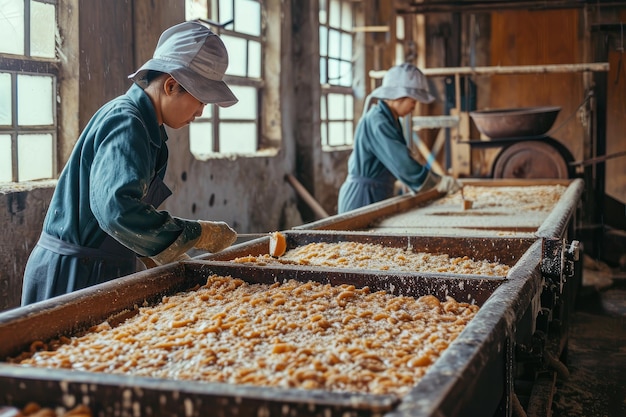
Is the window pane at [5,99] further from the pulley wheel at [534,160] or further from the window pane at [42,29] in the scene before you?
the pulley wheel at [534,160]

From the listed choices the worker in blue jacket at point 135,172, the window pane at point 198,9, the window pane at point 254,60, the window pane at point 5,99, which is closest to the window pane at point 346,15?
the window pane at point 254,60

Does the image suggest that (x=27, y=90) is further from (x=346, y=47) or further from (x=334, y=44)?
(x=346, y=47)

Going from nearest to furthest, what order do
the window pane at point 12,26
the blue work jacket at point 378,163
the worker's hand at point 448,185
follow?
the window pane at point 12,26 → the blue work jacket at point 378,163 → the worker's hand at point 448,185

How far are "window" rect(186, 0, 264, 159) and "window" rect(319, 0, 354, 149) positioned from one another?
1.29 meters

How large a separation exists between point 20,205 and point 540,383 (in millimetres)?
2599

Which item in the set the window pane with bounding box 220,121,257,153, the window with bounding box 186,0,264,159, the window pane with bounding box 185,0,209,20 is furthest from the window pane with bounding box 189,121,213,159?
the window pane with bounding box 185,0,209,20

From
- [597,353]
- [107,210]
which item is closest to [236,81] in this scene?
[597,353]

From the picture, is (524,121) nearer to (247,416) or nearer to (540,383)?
(540,383)

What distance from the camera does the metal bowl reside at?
6.70 m

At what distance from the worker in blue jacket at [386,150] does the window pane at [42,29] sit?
2062 millimetres

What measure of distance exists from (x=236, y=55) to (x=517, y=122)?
8.39ft

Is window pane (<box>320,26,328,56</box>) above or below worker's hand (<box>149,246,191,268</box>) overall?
above

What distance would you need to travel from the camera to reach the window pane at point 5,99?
3.82 m

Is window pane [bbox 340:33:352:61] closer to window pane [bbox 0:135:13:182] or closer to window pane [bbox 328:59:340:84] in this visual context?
window pane [bbox 328:59:340:84]
